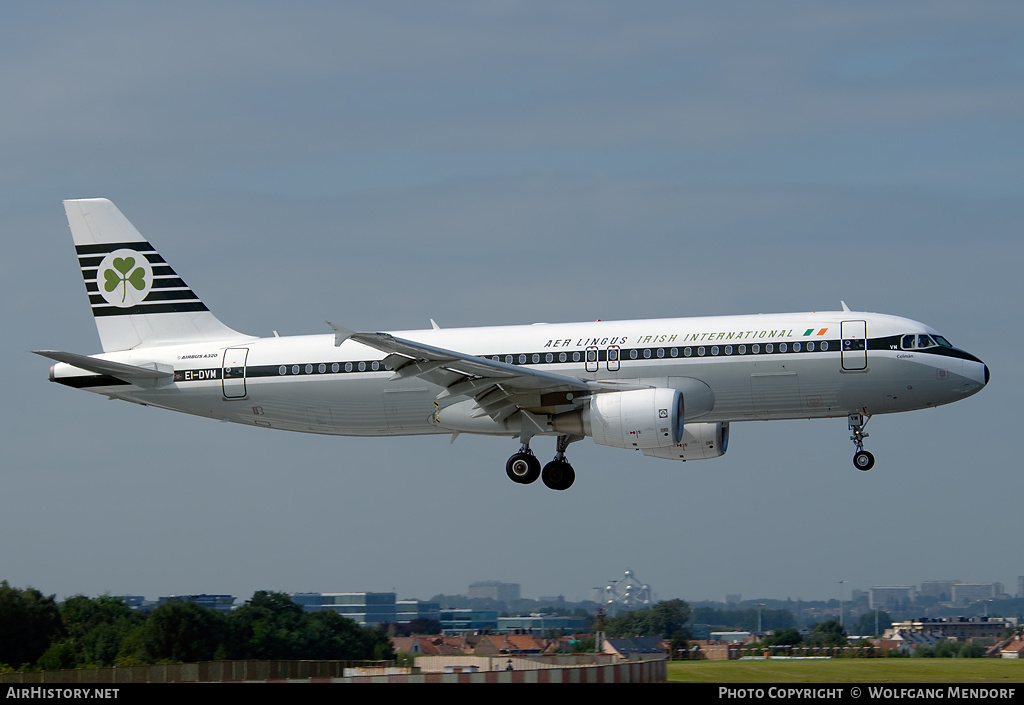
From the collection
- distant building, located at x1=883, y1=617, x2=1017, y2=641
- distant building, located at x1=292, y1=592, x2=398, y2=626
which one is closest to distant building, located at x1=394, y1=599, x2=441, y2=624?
distant building, located at x1=292, y1=592, x2=398, y2=626

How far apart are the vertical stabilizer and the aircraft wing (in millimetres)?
9054

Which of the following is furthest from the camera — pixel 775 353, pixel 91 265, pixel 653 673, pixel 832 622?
pixel 832 622

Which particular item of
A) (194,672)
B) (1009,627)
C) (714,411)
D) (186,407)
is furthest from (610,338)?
(1009,627)

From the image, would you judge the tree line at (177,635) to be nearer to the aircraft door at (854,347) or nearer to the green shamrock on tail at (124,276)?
the green shamrock on tail at (124,276)

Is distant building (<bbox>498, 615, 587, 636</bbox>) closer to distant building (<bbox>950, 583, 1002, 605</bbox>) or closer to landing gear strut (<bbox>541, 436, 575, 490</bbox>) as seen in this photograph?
landing gear strut (<bbox>541, 436, 575, 490</bbox>)

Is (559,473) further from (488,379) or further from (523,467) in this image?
(488,379)

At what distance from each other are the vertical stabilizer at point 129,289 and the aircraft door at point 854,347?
64.7 feet

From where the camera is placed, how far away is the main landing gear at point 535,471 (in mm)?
39094

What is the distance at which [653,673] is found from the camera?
33.6 metres

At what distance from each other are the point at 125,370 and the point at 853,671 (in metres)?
24.3

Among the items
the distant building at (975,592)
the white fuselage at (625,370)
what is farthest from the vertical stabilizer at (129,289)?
the distant building at (975,592)

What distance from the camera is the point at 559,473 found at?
3909 centimetres

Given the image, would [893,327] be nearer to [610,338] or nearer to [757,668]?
[610,338]

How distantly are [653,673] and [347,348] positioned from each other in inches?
543
